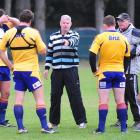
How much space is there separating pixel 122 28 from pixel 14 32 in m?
2.22

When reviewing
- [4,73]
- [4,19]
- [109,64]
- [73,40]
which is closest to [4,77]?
Result: [4,73]

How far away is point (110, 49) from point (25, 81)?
5.31 feet

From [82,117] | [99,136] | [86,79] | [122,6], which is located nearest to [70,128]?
[82,117]

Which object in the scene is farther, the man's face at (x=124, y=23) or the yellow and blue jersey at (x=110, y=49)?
the man's face at (x=124, y=23)

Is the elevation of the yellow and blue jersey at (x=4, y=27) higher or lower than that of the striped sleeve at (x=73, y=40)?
higher

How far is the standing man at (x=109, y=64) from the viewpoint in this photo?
11.0 metres

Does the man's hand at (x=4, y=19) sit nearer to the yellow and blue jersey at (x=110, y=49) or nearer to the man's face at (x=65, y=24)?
the man's face at (x=65, y=24)

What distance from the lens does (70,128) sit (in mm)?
12039

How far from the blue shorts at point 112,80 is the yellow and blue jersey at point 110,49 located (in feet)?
0.28

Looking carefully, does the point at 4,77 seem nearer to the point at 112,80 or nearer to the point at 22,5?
the point at 112,80

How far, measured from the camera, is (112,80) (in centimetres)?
1118

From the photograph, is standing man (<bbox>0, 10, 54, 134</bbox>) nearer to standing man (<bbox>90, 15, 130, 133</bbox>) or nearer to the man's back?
the man's back

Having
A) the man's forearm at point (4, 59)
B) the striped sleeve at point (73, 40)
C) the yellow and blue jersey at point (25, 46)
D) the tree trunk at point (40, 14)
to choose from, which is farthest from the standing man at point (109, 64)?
the tree trunk at point (40, 14)

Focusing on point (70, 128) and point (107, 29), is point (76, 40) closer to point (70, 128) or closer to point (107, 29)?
point (107, 29)
